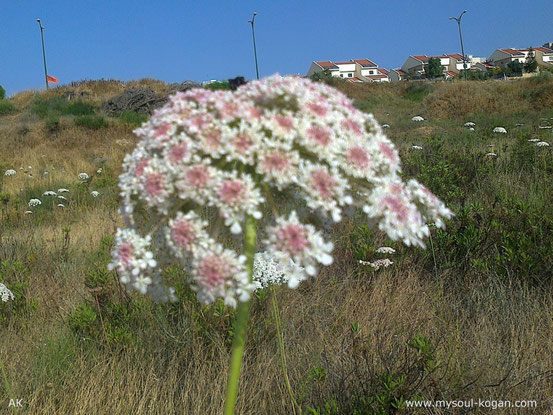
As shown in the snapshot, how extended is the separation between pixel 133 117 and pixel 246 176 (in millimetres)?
16527

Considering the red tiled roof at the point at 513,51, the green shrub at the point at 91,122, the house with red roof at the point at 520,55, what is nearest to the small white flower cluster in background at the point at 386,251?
the green shrub at the point at 91,122

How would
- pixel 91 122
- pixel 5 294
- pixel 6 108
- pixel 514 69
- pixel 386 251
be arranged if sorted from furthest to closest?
pixel 514 69 → pixel 6 108 → pixel 91 122 → pixel 386 251 → pixel 5 294

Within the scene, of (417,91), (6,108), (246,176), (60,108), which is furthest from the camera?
(417,91)

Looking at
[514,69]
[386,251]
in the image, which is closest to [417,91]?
[386,251]

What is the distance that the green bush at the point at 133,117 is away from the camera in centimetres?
1600

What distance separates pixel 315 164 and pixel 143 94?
19100mm

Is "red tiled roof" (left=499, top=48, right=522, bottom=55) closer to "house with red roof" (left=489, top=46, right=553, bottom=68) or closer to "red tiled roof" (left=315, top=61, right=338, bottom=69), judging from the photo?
"house with red roof" (left=489, top=46, right=553, bottom=68)

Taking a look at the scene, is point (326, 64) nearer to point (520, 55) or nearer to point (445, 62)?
point (445, 62)

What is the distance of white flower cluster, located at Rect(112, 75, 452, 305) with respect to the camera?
100 centimetres

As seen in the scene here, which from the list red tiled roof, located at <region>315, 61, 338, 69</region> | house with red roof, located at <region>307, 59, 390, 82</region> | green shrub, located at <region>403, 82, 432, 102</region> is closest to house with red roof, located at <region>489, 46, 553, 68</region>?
house with red roof, located at <region>307, 59, 390, 82</region>

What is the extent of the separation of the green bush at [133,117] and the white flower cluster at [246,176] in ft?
51.1

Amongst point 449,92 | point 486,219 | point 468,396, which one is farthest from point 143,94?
point 468,396

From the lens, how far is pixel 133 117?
16.3 meters

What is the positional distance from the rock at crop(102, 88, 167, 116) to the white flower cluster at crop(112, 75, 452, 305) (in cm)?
1750
